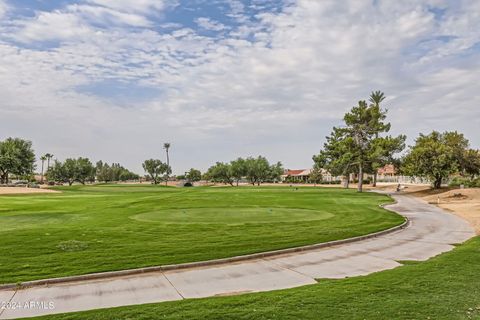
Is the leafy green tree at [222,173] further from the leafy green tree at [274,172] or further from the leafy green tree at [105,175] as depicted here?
the leafy green tree at [105,175]

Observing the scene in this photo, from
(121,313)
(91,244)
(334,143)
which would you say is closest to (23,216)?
(91,244)

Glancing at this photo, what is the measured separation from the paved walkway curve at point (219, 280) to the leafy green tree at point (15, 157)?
98.7m

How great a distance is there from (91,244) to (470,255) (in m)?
13.9

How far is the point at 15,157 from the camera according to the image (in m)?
94.2

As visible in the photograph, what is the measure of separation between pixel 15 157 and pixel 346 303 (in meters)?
105

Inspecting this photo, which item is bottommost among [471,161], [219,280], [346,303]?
[219,280]

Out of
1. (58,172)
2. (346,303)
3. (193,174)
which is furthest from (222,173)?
(346,303)

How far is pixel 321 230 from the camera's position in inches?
731

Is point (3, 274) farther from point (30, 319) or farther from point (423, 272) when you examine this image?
point (423, 272)

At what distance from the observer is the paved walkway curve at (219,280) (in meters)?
8.61

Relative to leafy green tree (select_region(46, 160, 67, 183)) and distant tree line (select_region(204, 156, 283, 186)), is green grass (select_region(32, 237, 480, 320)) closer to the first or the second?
distant tree line (select_region(204, 156, 283, 186))

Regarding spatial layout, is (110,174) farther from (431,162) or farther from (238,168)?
(431,162)

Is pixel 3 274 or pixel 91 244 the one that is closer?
pixel 3 274

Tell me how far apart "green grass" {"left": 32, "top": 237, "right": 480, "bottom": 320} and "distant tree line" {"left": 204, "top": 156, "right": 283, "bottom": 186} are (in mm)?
110299
